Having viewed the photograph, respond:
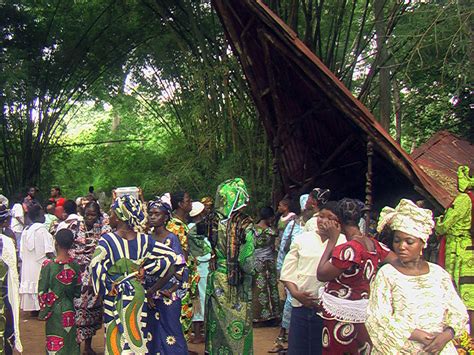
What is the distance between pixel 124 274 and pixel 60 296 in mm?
1225

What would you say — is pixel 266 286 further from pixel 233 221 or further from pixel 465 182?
pixel 233 221

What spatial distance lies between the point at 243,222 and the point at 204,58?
611 cm

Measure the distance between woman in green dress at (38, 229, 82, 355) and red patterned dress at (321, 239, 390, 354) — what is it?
2.34 metres

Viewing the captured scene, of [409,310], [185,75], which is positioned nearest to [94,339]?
[409,310]

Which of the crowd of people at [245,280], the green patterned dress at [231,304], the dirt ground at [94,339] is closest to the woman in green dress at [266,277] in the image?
the dirt ground at [94,339]

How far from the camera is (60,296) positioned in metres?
5.48

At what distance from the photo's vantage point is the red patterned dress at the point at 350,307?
4.16 m

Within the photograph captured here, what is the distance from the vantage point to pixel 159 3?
1171cm

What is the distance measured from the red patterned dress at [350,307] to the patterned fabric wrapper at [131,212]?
1.36m

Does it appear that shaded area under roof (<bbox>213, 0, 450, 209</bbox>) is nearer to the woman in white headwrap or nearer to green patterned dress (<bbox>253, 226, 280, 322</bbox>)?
green patterned dress (<bbox>253, 226, 280, 322</bbox>)

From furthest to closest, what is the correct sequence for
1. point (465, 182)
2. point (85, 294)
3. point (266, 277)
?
point (266, 277) < point (465, 182) < point (85, 294)

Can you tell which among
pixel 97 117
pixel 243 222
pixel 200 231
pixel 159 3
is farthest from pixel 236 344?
pixel 97 117

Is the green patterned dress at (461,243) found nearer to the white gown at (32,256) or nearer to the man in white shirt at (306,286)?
the man in white shirt at (306,286)

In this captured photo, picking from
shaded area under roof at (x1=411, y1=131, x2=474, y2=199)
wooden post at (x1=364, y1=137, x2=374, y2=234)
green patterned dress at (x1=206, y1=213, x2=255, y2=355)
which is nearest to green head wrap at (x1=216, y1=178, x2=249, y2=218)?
green patterned dress at (x1=206, y1=213, x2=255, y2=355)
